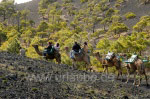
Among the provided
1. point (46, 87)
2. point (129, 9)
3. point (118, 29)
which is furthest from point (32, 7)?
point (46, 87)

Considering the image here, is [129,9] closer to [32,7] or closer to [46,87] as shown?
[32,7]

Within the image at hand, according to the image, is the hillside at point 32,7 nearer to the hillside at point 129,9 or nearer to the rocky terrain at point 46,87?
the hillside at point 129,9

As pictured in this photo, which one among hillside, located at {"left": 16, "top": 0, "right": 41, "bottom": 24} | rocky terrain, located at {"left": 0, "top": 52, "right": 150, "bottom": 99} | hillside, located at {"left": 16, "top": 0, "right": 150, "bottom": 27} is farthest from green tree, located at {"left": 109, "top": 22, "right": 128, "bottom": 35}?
rocky terrain, located at {"left": 0, "top": 52, "right": 150, "bottom": 99}

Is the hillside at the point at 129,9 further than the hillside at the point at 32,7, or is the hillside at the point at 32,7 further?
the hillside at the point at 32,7

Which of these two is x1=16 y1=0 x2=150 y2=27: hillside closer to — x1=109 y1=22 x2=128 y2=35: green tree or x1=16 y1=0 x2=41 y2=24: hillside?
x1=16 y1=0 x2=41 y2=24: hillside

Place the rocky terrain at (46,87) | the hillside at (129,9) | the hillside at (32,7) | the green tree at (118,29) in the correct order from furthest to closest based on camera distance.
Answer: the hillside at (32,7) < the hillside at (129,9) < the green tree at (118,29) < the rocky terrain at (46,87)

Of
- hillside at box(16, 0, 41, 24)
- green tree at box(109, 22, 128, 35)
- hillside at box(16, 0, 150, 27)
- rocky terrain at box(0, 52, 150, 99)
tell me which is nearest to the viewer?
rocky terrain at box(0, 52, 150, 99)

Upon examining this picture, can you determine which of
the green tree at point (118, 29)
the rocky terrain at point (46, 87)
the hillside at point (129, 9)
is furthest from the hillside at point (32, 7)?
the rocky terrain at point (46, 87)

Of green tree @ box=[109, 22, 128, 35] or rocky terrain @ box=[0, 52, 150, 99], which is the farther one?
green tree @ box=[109, 22, 128, 35]

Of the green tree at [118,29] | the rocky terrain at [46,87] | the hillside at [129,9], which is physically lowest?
the rocky terrain at [46,87]

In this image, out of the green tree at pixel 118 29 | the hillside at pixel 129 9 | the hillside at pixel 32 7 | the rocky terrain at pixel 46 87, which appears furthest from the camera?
the hillside at pixel 32 7

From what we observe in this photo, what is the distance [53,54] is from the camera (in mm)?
15367

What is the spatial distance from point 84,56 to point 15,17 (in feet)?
273

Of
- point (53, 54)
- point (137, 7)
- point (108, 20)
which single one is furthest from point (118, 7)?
point (53, 54)
